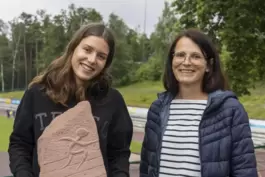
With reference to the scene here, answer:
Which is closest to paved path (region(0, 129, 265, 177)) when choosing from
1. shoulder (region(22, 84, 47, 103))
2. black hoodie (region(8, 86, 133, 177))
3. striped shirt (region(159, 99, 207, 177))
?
striped shirt (region(159, 99, 207, 177))

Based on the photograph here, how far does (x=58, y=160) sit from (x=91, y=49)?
1.90 ft

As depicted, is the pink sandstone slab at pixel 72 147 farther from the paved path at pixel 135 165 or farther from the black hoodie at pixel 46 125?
the paved path at pixel 135 165

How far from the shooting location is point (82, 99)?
81.8 inches

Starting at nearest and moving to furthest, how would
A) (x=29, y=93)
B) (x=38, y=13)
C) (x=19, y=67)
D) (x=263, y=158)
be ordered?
(x=29, y=93) < (x=263, y=158) < (x=19, y=67) < (x=38, y=13)

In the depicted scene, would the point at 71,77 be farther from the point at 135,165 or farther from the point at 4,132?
the point at 4,132

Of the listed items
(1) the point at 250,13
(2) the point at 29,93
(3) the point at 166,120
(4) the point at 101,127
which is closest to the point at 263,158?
(3) the point at 166,120

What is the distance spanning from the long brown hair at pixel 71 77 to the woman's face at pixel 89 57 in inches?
1.2

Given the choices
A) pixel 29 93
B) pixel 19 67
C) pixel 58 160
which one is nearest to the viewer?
pixel 58 160

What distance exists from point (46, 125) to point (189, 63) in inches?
34.6

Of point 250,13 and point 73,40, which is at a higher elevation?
point 250,13

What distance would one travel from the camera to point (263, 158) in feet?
14.4

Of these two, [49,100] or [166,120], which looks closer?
[49,100]

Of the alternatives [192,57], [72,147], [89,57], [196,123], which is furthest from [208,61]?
[72,147]

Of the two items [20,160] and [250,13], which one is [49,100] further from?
[250,13]
